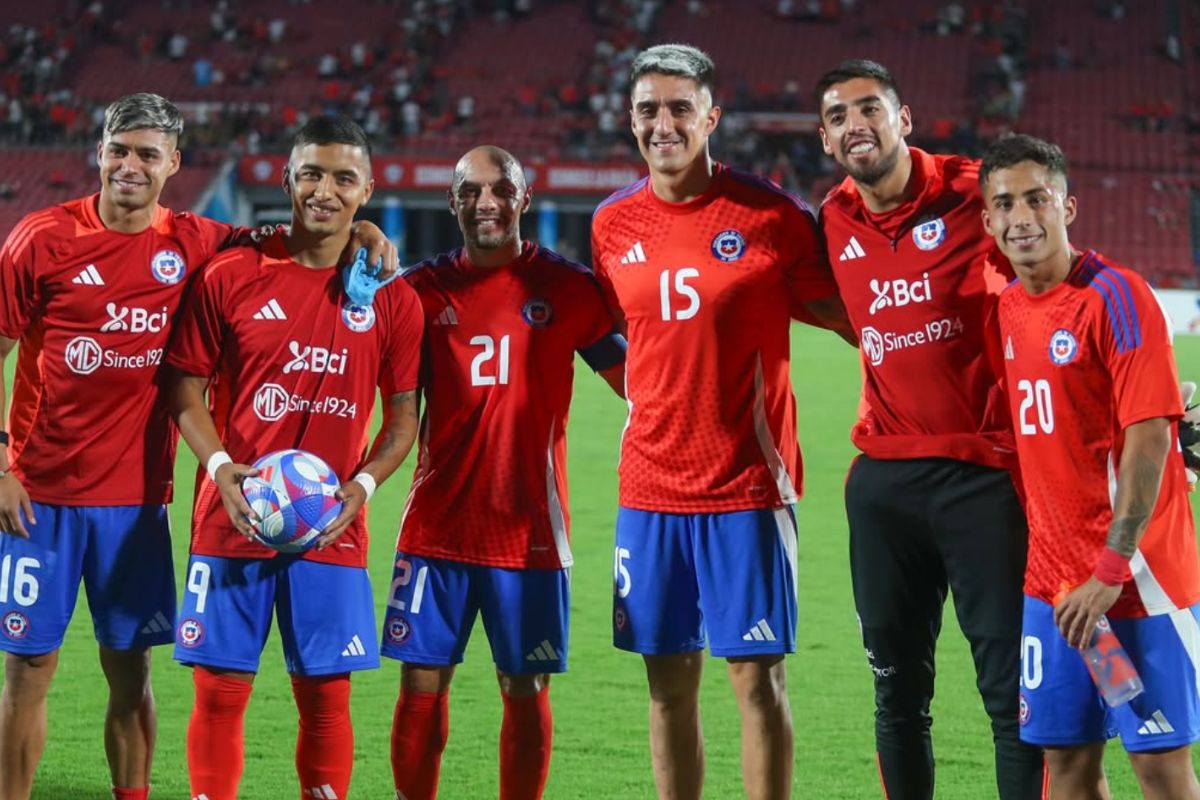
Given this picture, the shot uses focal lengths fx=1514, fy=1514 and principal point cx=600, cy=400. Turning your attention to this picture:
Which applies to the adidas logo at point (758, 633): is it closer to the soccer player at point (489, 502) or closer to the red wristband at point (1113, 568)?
the soccer player at point (489, 502)

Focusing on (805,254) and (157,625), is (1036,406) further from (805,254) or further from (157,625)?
(157,625)

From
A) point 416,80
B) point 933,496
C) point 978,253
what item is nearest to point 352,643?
point 933,496

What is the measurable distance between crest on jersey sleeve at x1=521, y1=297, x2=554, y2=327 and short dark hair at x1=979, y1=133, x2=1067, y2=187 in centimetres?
144

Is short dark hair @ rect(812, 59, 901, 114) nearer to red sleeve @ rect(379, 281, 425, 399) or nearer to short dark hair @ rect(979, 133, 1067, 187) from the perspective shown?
short dark hair @ rect(979, 133, 1067, 187)

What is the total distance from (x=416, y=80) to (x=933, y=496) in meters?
34.2

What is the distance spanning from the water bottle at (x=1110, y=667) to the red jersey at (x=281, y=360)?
210 cm

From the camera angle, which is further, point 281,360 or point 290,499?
Result: point 281,360

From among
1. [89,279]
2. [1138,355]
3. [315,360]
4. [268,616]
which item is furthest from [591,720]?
[1138,355]

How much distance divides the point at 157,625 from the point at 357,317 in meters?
1.20

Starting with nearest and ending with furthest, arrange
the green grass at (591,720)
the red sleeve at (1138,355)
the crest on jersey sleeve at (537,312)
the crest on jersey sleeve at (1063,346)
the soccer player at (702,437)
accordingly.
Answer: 1. the red sleeve at (1138,355)
2. the crest on jersey sleeve at (1063,346)
3. the soccer player at (702,437)
4. the crest on jersey sleeve at (537,312)
5. the green grass at (591,720)

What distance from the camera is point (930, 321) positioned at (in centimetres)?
435

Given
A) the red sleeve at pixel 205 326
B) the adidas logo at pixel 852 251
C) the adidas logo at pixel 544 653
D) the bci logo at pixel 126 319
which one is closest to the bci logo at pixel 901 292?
the adidas logo at pixel 852 251

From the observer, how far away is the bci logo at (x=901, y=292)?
4359mm

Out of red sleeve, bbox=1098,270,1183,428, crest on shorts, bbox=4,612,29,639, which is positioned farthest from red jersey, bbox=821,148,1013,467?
crest on shorts, bbox=4,612,29,639
